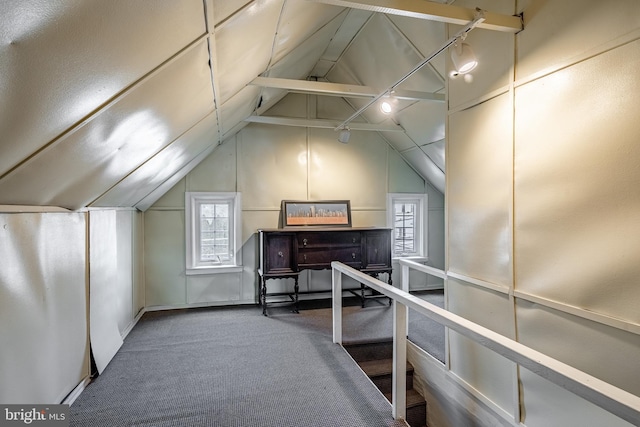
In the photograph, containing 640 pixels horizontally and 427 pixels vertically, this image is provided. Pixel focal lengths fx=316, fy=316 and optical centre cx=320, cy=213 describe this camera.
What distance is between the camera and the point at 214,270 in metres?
4.54

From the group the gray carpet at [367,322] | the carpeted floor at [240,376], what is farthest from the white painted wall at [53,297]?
the gray carpet at [367,322]

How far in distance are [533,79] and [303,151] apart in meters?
3.32

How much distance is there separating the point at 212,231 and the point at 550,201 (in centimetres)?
406

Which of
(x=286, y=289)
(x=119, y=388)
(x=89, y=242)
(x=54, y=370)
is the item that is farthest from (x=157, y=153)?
(x=286, y=289)

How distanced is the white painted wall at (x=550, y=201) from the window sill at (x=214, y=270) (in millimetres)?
3112

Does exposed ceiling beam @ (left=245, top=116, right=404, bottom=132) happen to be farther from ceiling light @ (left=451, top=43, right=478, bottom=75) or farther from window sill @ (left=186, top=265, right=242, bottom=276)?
ceiling light @ (left=451, top=43, right=478, bottom=75)

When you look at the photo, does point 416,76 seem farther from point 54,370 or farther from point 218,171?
point 54,370

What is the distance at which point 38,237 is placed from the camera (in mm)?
1897

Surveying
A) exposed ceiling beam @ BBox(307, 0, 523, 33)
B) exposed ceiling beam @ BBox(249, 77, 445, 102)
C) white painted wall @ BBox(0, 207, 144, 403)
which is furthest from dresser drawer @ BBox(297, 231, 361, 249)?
exposed ceiling beam @ BBox(307, 0, 523, 33)

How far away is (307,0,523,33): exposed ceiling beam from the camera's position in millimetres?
1718

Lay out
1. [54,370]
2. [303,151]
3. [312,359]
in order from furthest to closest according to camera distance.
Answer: [303,151] → [312,359] → [54,370]

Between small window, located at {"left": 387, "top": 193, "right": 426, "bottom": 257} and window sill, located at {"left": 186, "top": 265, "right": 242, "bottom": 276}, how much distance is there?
261 cm

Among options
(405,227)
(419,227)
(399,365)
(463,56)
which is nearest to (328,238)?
(405,227)

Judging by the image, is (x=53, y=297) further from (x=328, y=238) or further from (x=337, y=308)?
(x=328, y=238)
